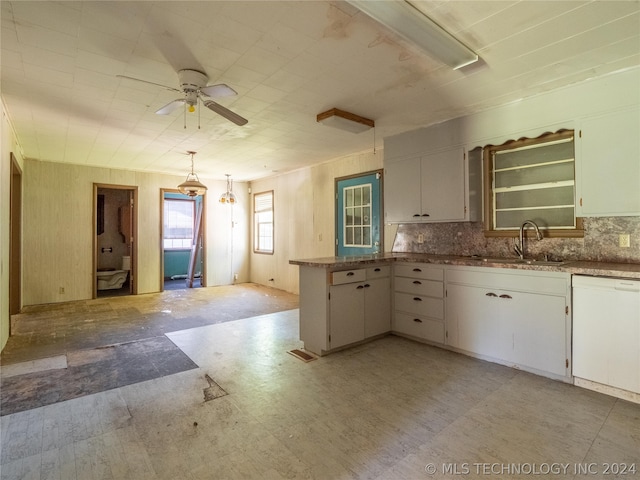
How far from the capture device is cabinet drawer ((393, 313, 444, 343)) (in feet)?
11.4

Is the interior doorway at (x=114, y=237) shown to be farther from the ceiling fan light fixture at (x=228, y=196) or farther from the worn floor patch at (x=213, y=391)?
the worn floor patch at (x=213, y=391)

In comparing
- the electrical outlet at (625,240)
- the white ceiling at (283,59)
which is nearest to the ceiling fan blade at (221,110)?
the white ceiling at (283,59)

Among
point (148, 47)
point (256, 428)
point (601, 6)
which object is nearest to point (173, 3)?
point (148, 47)

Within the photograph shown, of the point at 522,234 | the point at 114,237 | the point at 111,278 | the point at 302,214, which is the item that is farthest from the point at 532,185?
the point at 114,237

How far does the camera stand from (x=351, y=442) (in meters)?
1.95

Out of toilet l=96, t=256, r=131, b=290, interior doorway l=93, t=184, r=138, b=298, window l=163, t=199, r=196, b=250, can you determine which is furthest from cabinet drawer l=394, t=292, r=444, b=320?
window l=163, t=199, r=196, b=250

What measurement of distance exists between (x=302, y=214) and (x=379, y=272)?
3242 millimetres

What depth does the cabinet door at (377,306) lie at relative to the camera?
11.8 feet

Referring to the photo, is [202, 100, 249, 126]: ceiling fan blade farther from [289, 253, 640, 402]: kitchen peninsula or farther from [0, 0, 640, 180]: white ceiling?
[289, 253, 640, 402]: kitchen peninsula

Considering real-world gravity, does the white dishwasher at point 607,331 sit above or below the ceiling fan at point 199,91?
below

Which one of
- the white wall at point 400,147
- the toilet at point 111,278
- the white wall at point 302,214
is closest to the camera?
the white wall at point 400,147

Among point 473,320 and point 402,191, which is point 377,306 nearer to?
point 473,320

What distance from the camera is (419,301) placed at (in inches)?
143

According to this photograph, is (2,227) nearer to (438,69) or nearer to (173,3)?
(173,3)
